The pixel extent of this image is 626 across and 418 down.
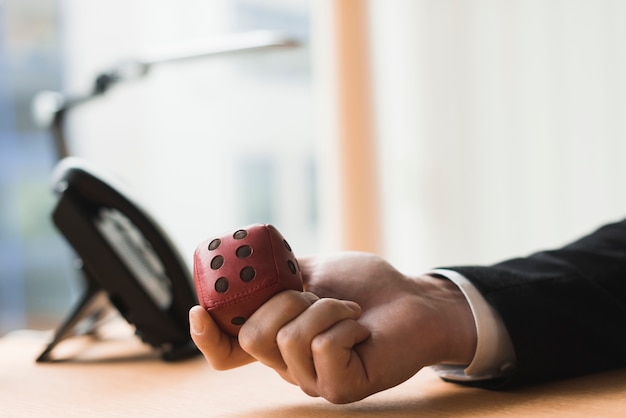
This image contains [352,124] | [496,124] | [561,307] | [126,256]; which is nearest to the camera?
[561,307]

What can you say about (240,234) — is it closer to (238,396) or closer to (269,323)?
(269,323)

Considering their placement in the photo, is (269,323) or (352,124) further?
(352,124)

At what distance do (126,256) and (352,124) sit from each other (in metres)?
1.12

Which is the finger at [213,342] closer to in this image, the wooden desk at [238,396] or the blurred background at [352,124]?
the wooden desk at [238,396]

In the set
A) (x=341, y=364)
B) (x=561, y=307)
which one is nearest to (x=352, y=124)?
(x=561, y=307)

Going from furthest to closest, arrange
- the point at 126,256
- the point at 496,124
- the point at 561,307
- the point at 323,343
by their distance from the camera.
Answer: the point at 496,124 < the point at 126,256 < the point at 561,307 < the point at 323,343

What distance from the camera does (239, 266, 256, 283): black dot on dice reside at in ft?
1.50

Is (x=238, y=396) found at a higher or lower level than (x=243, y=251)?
lower

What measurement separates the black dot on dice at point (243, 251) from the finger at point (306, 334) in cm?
5

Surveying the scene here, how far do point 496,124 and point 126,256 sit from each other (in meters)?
1.13

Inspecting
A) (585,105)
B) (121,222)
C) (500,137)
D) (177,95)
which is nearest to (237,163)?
(177,95)

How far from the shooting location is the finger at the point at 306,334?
1.47 ft

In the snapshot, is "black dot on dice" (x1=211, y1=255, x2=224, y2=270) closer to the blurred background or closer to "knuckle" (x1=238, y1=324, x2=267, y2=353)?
"knuckle" (x1=238, y1=324, x2=267, y2=353)

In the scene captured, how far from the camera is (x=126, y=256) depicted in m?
0.77
